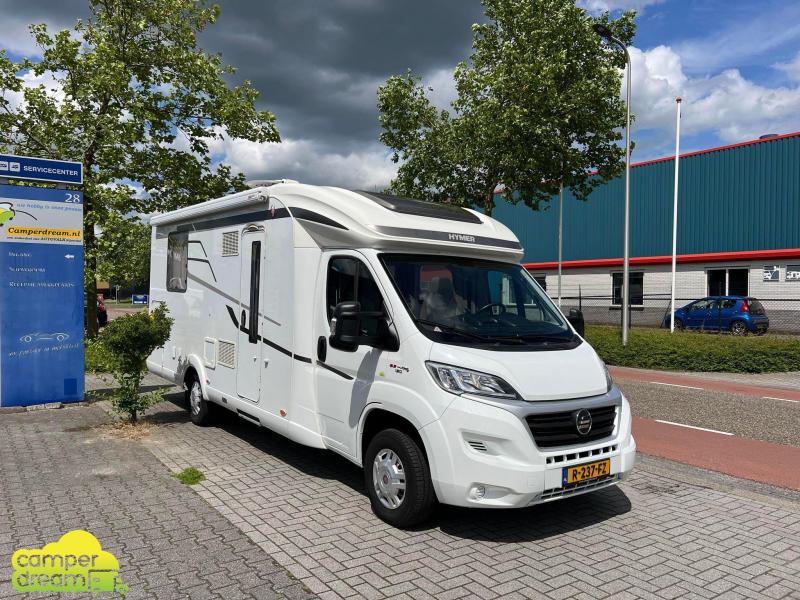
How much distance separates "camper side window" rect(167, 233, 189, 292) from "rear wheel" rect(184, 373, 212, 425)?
1.22 metres

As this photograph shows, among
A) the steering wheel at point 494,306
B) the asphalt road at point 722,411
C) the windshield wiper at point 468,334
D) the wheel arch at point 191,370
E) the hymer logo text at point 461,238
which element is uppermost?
Answer: the hymer logo text at point 461,238

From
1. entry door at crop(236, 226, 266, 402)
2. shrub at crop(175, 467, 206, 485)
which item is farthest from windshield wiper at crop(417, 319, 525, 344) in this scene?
shrub at crop(175, 467, 206, 485)

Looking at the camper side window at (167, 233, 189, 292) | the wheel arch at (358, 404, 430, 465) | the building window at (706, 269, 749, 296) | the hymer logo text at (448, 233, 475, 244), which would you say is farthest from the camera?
the building window at (706, 269, 749, 296)

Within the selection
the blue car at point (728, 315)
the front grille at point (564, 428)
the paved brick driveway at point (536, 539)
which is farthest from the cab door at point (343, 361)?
the blue car at point (728, 315)

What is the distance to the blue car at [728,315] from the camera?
2186cm

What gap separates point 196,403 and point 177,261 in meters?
1.95

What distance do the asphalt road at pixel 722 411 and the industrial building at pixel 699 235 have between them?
51.7 ft

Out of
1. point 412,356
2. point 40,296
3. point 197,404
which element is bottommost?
point 197,404

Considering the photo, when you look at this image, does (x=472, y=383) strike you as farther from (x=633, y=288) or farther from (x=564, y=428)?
(x=633, y=288)

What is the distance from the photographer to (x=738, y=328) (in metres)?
22.0

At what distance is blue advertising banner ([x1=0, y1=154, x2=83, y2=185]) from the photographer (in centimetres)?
810

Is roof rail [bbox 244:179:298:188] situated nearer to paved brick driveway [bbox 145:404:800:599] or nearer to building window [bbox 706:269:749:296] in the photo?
paved brick driveway [bbox 145:404:800:599]

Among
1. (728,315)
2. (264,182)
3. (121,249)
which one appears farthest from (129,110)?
(728,315)

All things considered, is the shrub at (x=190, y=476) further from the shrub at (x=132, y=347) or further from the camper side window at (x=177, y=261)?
the camper side window at (x=177, y=261)
